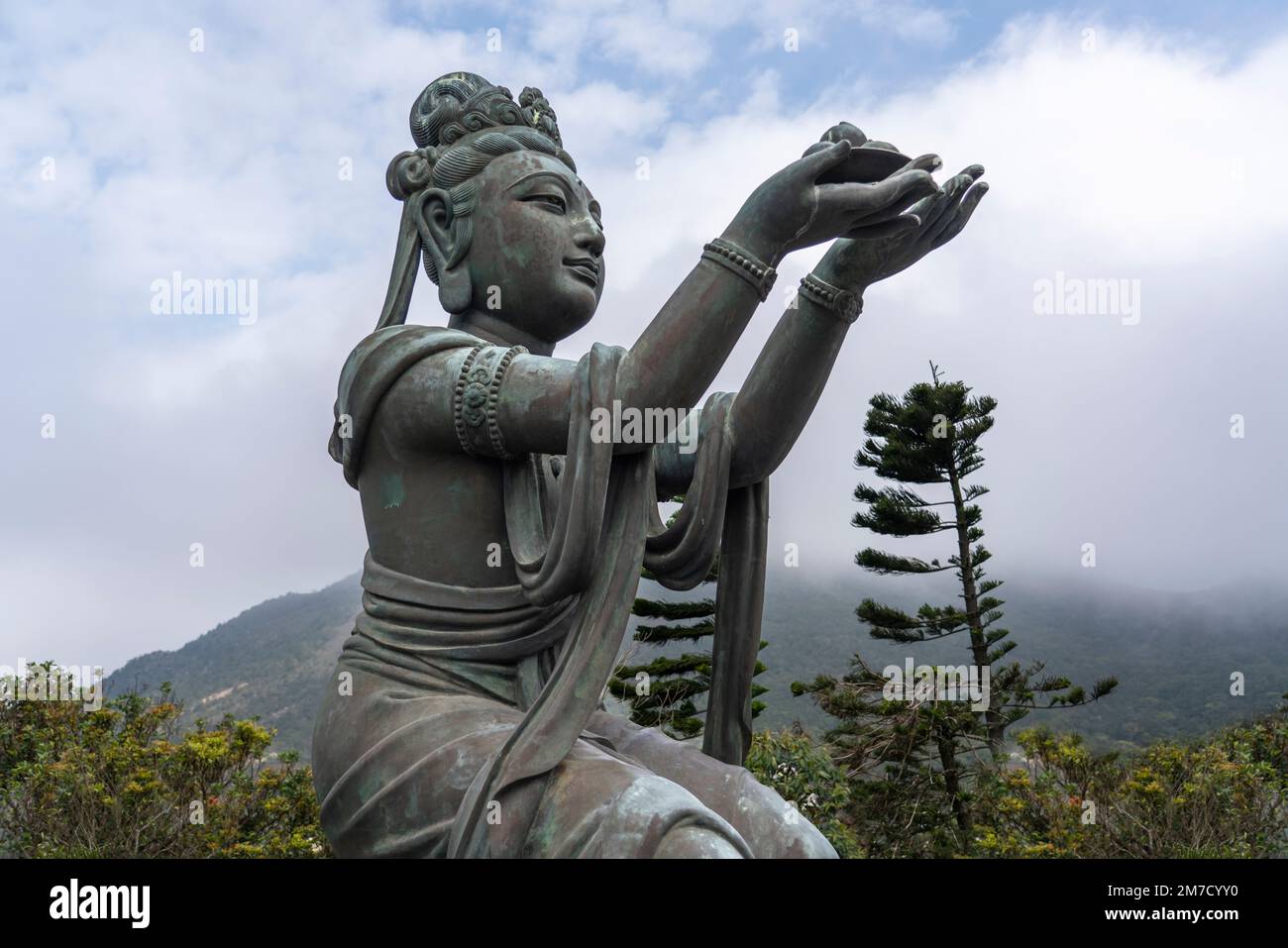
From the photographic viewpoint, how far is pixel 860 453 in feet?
68.2

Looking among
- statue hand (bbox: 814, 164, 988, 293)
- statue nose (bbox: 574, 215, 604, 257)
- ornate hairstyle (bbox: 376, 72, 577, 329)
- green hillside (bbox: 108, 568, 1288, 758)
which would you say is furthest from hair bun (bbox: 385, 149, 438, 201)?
green hillside (bbox: 108, 568, 1288, 758)

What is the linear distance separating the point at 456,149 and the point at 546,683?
1.93 metres

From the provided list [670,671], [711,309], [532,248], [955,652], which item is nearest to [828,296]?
[711,309]

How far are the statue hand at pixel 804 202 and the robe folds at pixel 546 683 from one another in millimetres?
546

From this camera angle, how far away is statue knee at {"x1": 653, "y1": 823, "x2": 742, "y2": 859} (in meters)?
3.37

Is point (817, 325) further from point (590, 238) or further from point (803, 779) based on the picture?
point (803, 779)

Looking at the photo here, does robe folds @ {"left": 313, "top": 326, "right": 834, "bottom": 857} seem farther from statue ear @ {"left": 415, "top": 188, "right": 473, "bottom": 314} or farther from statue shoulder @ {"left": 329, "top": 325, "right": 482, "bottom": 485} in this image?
statue ear @ {"left": 415, "top": 188, "right": 473, "bottom": 314}

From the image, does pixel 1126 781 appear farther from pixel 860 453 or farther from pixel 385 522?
pixel 385 522

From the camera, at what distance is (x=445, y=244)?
4645 millimetres

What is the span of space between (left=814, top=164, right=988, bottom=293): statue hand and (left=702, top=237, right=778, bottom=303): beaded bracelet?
45 centimetres

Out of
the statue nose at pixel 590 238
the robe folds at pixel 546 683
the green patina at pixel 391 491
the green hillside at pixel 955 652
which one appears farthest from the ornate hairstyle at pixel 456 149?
the green hillside at pixel 955 652

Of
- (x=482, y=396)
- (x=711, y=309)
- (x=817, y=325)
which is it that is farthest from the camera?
(x=817, y=325)
